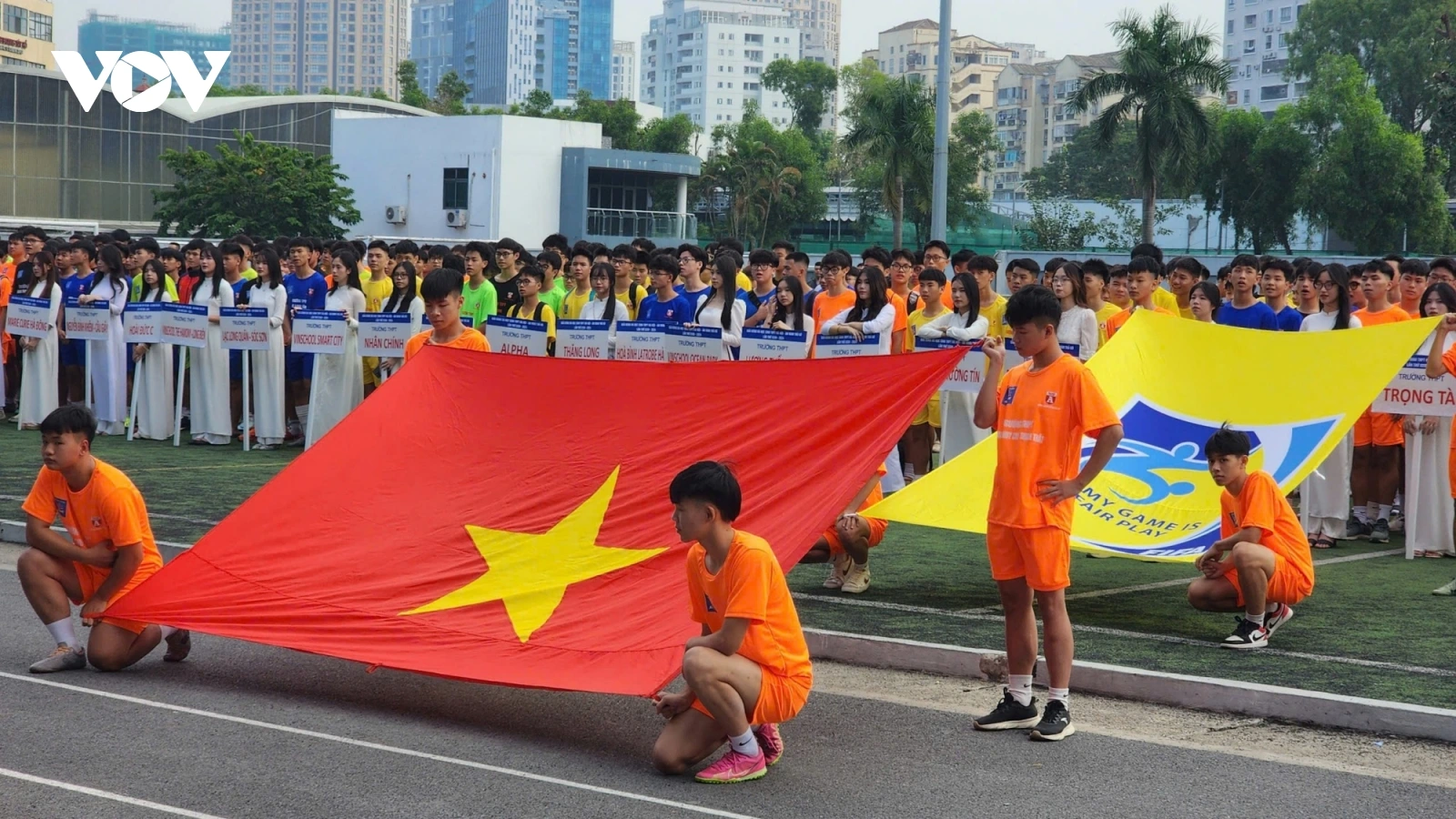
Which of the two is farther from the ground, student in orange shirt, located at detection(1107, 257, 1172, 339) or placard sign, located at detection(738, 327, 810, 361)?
student in orange shirt, located at detection(1107, 257, 1172, 339)

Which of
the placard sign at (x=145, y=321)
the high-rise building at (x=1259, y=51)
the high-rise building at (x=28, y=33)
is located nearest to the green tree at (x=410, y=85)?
the high-rise building at (x=28, y=33)

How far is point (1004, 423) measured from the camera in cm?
710

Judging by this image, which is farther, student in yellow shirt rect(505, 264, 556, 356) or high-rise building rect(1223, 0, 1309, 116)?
high-rise building rect(1223, 0, 1309, 116)

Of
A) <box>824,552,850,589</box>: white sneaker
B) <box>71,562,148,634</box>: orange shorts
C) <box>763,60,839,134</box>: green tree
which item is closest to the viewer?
<box>71,562,148,634</box>: orange shorts

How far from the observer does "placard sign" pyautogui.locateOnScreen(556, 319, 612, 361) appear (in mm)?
14133

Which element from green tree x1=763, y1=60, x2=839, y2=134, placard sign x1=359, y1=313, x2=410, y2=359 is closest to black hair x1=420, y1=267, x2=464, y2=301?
placard sign x1=359, y1=313, x2=410, y2=359

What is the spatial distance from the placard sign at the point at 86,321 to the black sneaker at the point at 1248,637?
42.3 feet

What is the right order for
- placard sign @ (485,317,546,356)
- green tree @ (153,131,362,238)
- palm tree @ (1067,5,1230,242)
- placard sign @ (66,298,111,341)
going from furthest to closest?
green tree @ (153,131,362,238), palm tree @ (1067,5,1230,242), placard sign @ (66,298,111,341), placard sign @ (485,317,546,356)

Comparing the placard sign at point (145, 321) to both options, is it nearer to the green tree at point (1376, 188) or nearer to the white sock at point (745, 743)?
the white sock at point (745, 743)

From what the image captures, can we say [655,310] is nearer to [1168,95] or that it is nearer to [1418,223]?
[1168,95]

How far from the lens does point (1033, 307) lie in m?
6.87

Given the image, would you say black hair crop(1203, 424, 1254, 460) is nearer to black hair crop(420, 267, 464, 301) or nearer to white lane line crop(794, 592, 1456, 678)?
white lane line crop(794, 592, 1456, 678)

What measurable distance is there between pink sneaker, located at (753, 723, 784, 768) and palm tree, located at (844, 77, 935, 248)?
51112mm

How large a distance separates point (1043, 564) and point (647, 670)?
173 centimetres
